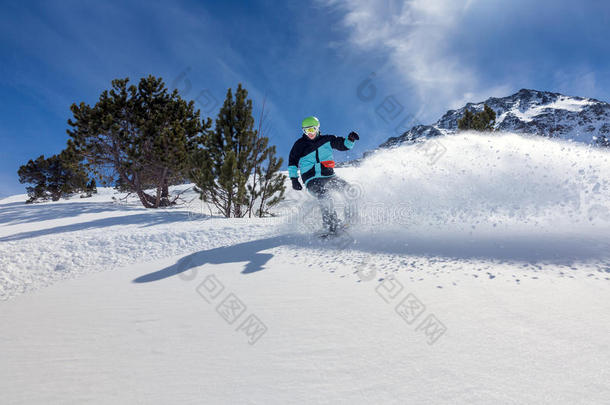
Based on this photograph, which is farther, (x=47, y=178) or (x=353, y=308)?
(x=47, y=178)

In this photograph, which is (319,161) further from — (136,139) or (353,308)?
(136,139)

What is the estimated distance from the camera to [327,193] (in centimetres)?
547

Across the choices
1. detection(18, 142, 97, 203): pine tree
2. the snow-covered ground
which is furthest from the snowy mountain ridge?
the snow-covered ground

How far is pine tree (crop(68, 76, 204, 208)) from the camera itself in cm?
1488

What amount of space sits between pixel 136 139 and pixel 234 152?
8143mm

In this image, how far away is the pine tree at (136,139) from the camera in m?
14.9

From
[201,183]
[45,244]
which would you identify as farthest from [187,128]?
[45,244]

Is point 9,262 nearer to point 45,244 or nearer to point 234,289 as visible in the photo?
point 45,244

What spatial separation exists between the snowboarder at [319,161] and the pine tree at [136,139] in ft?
37.6

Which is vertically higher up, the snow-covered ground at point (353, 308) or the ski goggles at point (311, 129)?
the ski goggles at point (311, 129)

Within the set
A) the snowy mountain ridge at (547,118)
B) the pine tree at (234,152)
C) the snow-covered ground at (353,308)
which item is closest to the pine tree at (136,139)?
the pine tree at (234,152)

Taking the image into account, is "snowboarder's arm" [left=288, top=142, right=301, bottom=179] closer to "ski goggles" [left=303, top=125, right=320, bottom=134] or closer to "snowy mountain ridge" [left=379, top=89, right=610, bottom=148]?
"ski goggles" [left=303, top=125, right=320, bottom=134]

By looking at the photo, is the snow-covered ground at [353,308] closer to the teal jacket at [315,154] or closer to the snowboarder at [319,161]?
the snowboarder at [319,161]

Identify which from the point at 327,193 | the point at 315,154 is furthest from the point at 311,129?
the point at 327,193
